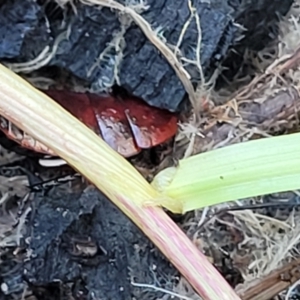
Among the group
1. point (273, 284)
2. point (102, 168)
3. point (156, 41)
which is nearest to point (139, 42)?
point (156, 41)

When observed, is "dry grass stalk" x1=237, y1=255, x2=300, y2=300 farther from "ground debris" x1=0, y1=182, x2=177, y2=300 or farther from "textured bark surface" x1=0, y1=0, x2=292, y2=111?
"textured bark surface" x1=0, y1=0, x2=292, y2=111

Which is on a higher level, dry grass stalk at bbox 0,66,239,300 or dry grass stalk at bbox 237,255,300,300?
dry grass stalk at bbox 0,66,239,300

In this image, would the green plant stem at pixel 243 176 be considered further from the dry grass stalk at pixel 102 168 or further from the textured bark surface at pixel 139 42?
the textured bark surface at pixel 139 42

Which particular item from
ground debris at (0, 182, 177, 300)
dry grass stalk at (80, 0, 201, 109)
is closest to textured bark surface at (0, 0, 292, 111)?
dry grass stalk at (80, 0, 201, 109)

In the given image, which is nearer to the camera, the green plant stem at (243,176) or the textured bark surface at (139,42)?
the green plant stem at (243,176)

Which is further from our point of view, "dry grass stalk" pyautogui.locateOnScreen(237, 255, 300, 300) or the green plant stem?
"dry grass stalk" pyautogui.locateOnScreen(237, 255, 300, 300)

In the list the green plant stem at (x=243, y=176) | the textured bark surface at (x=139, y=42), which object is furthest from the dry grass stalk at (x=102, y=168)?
the textured bark surface at (x=139, y=42)

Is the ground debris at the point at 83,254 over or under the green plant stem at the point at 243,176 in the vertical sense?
under

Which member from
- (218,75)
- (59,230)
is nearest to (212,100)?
(218,75)

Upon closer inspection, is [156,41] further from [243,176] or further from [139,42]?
[243,176]

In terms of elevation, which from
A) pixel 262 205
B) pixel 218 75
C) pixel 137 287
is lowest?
pixel 137 287

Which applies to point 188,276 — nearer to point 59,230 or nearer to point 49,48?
point 59,230
